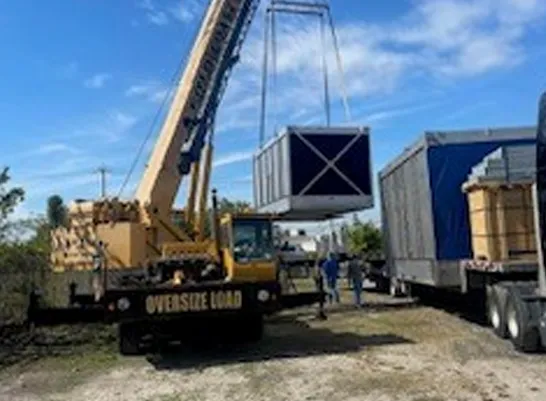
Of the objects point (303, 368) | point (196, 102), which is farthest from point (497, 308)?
point (196, 102)

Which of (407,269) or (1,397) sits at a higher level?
(407,269)

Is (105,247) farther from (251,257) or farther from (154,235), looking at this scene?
(251,257)

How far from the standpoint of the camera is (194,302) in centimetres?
1308

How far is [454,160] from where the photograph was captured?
16156 mm

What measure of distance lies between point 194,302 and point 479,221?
514 centimetres

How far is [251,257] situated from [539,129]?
6117 millimetres

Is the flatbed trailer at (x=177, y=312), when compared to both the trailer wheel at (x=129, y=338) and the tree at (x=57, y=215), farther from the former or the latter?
the tree at (x=57, y=215)

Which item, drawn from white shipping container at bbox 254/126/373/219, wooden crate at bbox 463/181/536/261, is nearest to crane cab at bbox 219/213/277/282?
white shipping container at bbox 254/126/373/219

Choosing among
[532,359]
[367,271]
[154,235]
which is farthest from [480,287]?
[367,271]

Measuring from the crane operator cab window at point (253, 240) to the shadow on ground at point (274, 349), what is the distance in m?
1.57

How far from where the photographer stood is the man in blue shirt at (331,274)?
22562 millimetres

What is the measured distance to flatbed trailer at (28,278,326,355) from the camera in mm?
13008

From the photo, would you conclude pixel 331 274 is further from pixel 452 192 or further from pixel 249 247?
pixel 249 247

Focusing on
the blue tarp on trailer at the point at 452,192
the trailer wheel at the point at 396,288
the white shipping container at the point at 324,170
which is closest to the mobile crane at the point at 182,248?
the white shipping container at the point at 324,170
